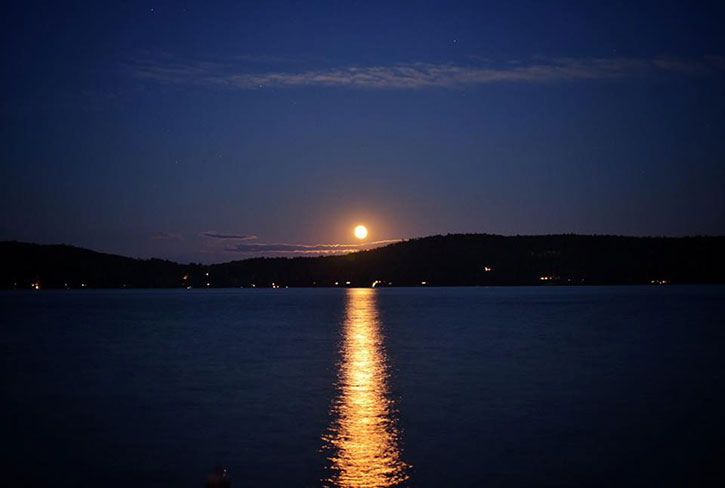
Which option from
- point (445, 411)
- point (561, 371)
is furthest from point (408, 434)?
point (561, 371)

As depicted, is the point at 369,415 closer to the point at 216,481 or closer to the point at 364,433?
the point at 364,433

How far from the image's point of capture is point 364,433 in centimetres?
1992

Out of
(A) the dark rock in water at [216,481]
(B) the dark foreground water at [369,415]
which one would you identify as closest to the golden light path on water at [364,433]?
(B) the dark foreground water at [369,415]

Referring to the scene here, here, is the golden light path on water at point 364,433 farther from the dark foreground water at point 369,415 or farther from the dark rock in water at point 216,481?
the dark rock in water at point 216,481

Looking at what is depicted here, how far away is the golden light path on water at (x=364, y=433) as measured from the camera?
1554 centimetres

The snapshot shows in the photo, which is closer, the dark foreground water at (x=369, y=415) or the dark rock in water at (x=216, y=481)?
the dark rock in water at (x=216, y=481)

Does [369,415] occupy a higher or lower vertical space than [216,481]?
lower

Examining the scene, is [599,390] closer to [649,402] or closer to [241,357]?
[649,402]

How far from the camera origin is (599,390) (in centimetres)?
2794

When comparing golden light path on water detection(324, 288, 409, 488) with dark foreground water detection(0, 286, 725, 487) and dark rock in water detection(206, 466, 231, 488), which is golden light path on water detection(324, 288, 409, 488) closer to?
dark foreground water detection(0, 286, 725, 487)

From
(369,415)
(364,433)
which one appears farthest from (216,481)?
(369,415)

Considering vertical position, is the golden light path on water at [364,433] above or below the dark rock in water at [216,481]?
below

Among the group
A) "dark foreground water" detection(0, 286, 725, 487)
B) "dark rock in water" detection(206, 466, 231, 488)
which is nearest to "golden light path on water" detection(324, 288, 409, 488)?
"dark foreground water" detection(0, 286, 725, 487)

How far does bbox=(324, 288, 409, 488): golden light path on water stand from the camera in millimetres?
15539
